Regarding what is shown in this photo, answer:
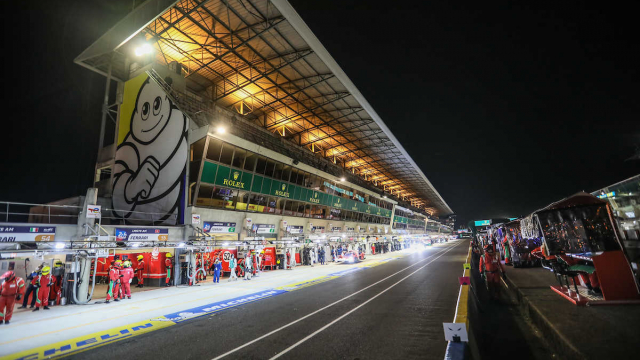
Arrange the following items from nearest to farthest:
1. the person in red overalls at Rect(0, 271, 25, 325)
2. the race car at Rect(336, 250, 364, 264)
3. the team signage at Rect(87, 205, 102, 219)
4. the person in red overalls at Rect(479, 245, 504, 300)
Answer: the person in red overalls at Rect(0, 271, 25, 325)
the person in red overalls at Rect(479, 245, 504, 300)
the team signage at Rect(87, 205, 102, 219)
the race car at Rect(336, 250, 364, 264)

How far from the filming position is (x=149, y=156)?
2414cm

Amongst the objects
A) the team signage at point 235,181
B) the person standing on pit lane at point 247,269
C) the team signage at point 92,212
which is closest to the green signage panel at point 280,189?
the team signage at point 235,181

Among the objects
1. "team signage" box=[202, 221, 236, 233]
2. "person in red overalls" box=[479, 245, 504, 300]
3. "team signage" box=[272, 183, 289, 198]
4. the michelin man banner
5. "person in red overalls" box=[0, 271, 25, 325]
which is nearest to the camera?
"person in red overalls" box=[0, 271, 25, 325]

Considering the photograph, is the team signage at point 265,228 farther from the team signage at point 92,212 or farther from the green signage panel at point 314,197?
the team signage at point 92,212

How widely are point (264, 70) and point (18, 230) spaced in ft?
63.8

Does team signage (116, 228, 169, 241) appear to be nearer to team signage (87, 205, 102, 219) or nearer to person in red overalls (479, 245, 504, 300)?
team signage (87, 205, 102, 219)

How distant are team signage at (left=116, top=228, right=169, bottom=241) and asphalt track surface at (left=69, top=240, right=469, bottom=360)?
29.3ft

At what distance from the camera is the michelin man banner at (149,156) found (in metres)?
21.6

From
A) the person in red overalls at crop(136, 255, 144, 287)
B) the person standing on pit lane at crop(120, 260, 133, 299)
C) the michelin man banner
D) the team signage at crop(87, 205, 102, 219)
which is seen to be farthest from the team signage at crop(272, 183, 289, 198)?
the team signage at crop(87, 205, 102, 219)

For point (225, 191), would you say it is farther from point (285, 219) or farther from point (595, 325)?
point (595, 325)

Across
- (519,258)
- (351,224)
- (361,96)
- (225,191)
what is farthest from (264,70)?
(351,224)

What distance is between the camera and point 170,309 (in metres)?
10.8

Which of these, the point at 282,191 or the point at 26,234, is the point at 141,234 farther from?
the point at 282,191

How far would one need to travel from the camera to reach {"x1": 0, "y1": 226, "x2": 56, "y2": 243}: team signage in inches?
425
